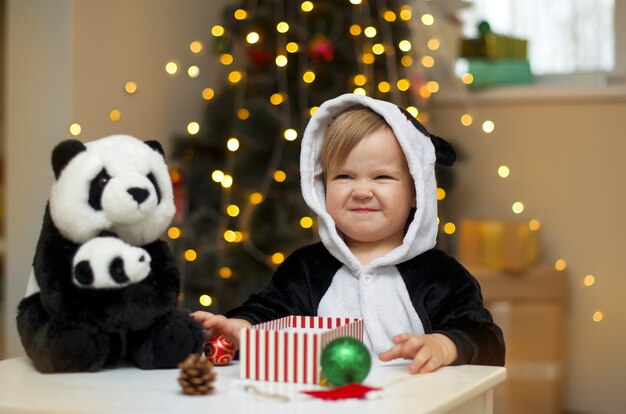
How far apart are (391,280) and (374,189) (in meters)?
0.13

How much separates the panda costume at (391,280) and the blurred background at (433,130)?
143 centimetres

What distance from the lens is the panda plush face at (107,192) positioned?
1.11 m

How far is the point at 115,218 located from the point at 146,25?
6.70 ft

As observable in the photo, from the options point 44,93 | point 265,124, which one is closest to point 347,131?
point 44,93

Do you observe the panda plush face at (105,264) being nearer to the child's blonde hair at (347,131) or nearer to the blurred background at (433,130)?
the child's blonde hair at (347,131)

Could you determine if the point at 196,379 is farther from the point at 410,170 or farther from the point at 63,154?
the point at 410,170

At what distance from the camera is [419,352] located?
1.16 metres

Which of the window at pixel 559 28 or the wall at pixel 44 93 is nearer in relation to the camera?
the wall at pixel 44 93

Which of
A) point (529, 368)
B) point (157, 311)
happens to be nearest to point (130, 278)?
point (157, 311)

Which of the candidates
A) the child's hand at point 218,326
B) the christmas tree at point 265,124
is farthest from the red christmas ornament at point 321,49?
the child's hand at point 218,326

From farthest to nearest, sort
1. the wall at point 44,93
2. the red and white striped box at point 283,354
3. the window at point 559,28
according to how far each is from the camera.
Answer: the window at point 559,28
the wall at point 44,93
the red and white striped box at point 283,354

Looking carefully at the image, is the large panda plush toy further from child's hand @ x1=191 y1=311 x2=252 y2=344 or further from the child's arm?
the child's arm

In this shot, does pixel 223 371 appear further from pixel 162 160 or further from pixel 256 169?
pixel 256 169

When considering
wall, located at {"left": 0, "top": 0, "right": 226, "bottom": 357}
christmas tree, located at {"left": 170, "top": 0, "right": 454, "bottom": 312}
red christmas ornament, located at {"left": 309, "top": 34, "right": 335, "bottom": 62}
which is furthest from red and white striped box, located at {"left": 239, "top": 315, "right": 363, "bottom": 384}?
red christmas ornament, located at {"left": 309, "top": 34, "right": 335, "bottom": 62}
